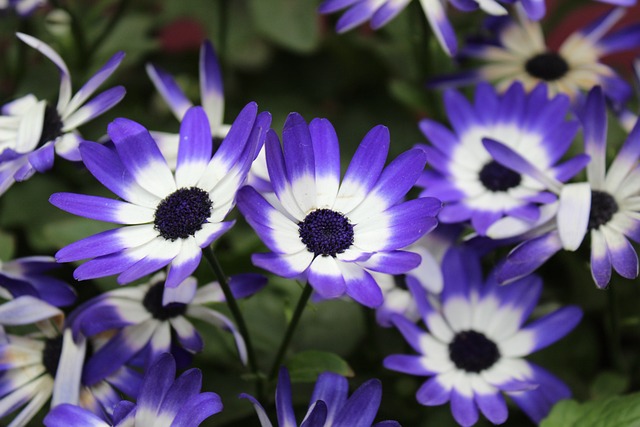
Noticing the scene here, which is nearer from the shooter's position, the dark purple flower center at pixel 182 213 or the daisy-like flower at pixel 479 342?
the dark purple flower center at pixel 182 213

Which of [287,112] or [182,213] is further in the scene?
[287,112]

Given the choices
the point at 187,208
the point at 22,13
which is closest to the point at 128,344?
the point at 187,208

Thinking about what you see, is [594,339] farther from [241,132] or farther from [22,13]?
[22,13]

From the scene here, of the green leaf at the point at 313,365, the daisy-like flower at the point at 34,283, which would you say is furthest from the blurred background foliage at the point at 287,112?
the daisy-like flower at the point at 34,283

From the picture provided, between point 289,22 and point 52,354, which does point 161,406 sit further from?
point 289,22

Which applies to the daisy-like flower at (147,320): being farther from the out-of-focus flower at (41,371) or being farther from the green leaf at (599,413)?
the green leaf at (599,413)

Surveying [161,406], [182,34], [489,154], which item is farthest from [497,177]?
[182,34]

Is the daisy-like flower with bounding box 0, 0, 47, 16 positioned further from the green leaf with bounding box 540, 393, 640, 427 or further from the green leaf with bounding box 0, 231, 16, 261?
the green leaf with bounding box 540, 393, 640, 427
